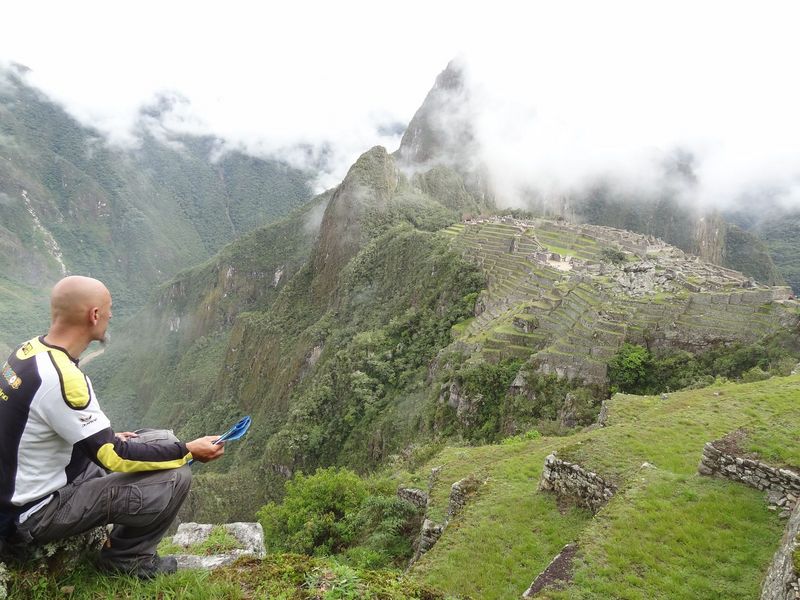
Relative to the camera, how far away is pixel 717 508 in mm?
6422

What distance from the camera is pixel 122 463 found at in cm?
325

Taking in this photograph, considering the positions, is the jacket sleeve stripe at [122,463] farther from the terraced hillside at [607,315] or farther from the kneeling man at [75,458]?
the terraced hillside at [607,315]

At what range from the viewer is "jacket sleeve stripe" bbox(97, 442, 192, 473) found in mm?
3178

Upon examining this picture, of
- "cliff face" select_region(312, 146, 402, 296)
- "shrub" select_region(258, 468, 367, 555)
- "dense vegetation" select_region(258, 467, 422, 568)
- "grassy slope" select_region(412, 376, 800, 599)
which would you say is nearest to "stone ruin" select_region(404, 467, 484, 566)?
"grassy slope" select_region(412, 376, 800, 599)

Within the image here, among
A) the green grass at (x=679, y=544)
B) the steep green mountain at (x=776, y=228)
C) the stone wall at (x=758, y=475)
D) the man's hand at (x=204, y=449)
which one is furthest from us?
the steep green mountain at (x=776, y=228)

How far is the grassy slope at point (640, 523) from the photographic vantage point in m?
5.50

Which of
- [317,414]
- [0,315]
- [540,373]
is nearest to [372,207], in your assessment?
[317,414]

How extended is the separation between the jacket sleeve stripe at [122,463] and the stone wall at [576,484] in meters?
6.95

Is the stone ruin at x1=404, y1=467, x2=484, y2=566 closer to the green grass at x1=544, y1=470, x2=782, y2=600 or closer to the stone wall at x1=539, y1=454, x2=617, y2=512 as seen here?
the stone wall at x1=539, y1=454, x2=617, y2=512

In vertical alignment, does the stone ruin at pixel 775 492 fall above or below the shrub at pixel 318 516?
above

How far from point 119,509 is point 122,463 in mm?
433

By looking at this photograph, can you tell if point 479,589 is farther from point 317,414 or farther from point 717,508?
point 317,414

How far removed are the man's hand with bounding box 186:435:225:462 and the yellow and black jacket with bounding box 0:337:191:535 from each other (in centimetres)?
48

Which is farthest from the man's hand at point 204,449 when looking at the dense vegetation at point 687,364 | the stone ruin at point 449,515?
the dense vegetation at point 687,364
